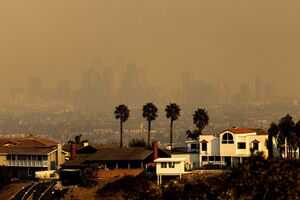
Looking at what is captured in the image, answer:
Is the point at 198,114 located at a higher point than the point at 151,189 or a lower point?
higher

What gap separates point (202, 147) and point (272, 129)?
35.3 ft

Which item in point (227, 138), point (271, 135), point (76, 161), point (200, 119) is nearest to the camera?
point (271, 135)

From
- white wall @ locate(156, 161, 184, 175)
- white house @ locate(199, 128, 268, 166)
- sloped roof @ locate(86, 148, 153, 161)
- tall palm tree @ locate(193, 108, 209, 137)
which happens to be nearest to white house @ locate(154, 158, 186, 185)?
white wall @ locate(156, 161, 184, 175)

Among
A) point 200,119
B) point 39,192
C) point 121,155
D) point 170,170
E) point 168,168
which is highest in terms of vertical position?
point 200,119

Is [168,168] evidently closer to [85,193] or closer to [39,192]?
[85,193]

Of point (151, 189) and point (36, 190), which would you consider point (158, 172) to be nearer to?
point (36, 190)

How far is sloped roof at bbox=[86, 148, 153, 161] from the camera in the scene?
355 ft

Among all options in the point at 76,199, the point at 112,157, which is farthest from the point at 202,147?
the point at 76,199

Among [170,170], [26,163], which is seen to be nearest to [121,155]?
[170,170]

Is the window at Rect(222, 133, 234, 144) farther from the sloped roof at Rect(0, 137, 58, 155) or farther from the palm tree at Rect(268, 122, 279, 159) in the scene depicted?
the sloped roof at Rect(0, 137, 58, 155)

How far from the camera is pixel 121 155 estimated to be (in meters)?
110

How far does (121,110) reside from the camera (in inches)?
5384

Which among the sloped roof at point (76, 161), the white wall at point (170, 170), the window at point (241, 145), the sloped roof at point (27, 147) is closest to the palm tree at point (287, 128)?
the window at point (241, 145)

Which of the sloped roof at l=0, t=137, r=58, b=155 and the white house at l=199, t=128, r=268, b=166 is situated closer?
the white house at l=199, t=128, r=268, b=166
